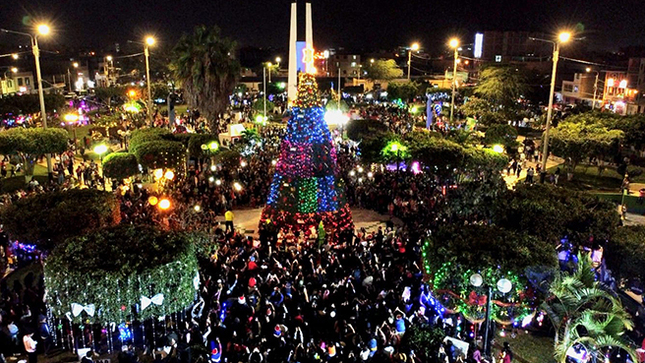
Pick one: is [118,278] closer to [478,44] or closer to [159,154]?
[159,154]

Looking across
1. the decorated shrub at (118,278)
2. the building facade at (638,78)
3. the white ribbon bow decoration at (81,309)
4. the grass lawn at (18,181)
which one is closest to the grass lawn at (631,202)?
the decorated shrub at (118,278)

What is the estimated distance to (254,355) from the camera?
10758mm

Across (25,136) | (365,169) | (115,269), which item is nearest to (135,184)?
(25,136)

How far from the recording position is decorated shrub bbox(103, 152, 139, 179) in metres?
23.2

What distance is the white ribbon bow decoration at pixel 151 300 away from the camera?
1112 centimetres

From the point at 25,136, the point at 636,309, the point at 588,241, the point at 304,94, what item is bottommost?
Answer: the point at 636,309

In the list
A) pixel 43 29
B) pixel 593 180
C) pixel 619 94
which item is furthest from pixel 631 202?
pixel 619 94

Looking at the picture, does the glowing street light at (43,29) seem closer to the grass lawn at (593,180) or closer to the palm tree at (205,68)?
the palm tree at (205,68)

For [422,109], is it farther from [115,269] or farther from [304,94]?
[115,269]

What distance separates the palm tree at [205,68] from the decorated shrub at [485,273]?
22127mm

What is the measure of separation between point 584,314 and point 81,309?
33.2ft

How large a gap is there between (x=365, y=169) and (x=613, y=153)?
42.2 ft

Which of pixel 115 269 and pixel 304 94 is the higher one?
pixel 304 94

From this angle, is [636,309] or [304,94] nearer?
[636,309]
